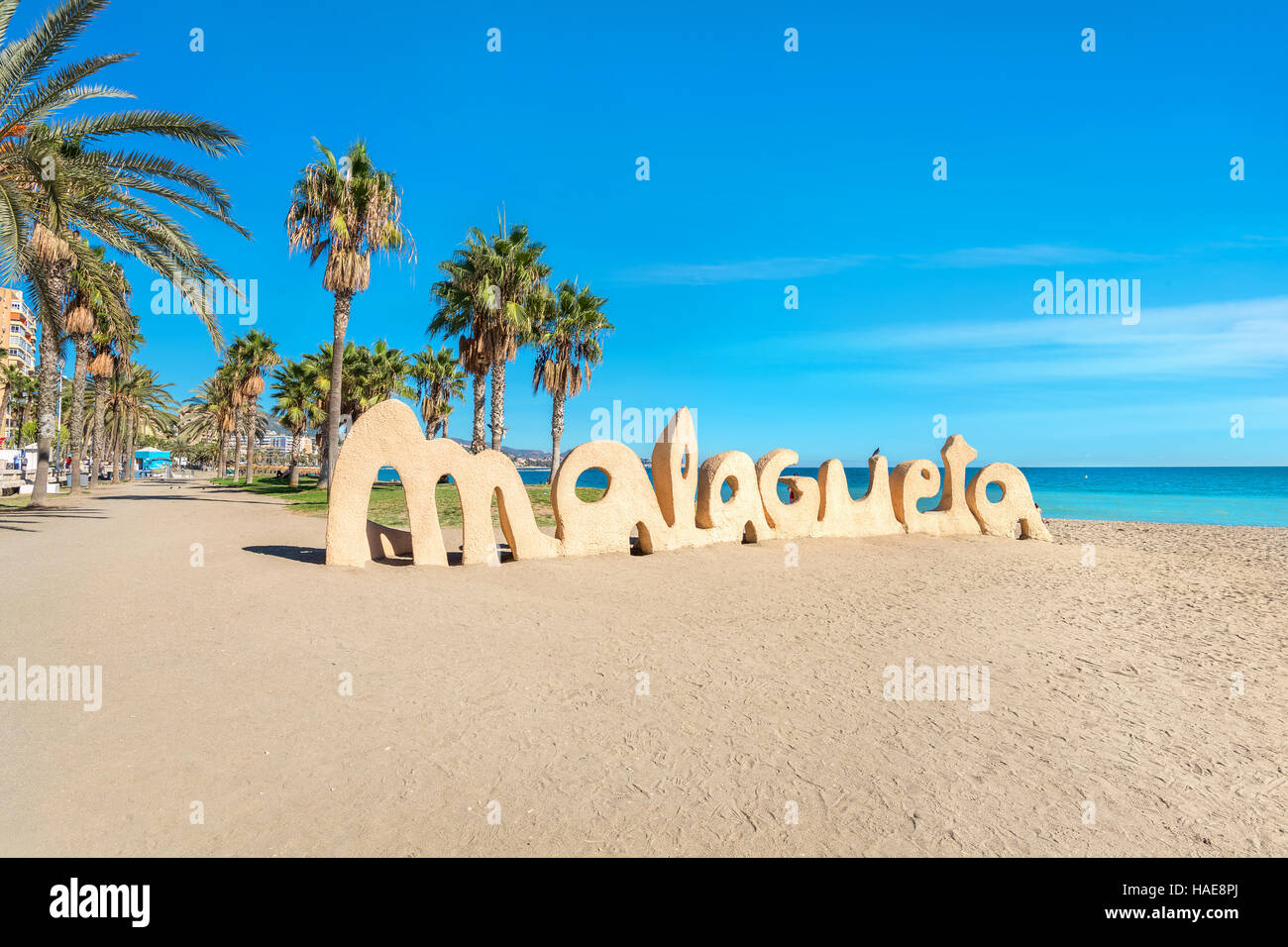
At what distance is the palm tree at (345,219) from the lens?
880 inches

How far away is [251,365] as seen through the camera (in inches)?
1784

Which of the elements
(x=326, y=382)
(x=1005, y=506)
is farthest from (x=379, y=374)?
(x=1005, y=506)

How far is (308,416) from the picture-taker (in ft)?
147

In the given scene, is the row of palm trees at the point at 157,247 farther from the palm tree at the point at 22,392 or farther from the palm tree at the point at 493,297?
the palm tree at the point at 22,392

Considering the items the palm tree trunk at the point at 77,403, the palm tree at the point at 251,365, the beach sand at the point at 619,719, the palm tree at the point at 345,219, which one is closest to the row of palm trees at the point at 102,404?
the palm tree trunk at the point at 77,403

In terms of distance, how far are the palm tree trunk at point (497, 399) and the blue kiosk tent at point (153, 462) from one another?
166 ft

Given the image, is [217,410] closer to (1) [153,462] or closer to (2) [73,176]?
(1) [153,462]

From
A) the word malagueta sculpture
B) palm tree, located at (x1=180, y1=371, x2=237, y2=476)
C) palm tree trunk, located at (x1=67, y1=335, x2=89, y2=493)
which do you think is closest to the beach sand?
the word malagueta sculpture

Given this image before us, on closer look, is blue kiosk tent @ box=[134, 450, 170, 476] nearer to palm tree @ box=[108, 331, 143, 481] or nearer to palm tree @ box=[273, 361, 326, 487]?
palm tree @ box=[108, 331, 143, 481]

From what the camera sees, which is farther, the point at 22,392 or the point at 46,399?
the point at 22,392

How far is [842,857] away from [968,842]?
805mm

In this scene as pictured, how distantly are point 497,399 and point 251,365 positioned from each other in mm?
29445
